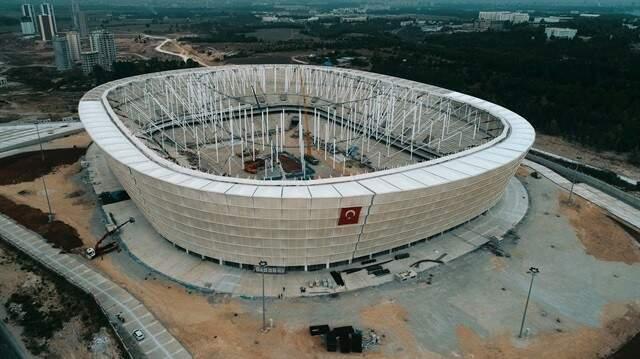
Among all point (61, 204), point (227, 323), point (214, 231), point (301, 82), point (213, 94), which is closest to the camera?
point (227, 323)

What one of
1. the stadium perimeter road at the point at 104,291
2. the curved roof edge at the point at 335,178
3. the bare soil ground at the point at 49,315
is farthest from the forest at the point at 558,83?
the bare soil ground at the point at 49,315

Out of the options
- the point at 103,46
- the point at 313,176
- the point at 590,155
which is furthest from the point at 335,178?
the point at 103,46

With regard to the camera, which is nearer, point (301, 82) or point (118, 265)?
point (118, 265)

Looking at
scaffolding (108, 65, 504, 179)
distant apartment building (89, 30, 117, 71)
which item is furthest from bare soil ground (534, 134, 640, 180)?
distant apartment building (89, 30, 117, 71)

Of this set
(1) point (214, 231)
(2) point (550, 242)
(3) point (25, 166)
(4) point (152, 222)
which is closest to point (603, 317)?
(2) point (550, 242)

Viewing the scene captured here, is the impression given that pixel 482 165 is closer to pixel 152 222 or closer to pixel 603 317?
pixel 603 317

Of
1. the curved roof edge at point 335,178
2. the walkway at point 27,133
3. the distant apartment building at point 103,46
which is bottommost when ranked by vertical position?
the walkway at point 27,133

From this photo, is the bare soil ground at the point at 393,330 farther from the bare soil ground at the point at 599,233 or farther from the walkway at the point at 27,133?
the walkway at the point at 27,133
